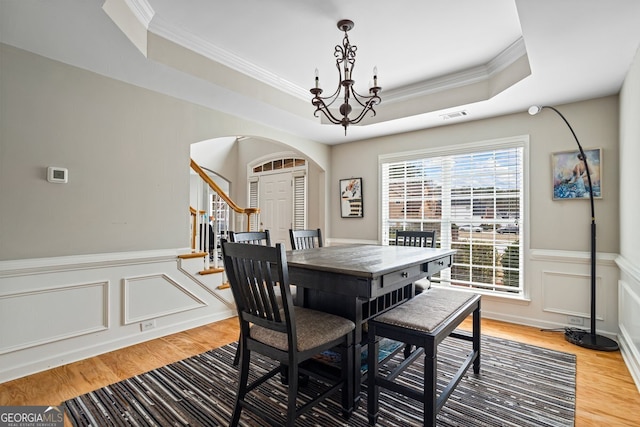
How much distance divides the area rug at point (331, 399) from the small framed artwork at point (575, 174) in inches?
65.0

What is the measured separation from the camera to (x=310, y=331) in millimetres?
1743

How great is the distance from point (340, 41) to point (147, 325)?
127 inches

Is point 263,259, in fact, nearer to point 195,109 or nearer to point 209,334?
point 209,334

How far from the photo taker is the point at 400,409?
1975mm

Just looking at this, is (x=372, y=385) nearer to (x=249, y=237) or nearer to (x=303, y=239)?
(x=249, y=237)

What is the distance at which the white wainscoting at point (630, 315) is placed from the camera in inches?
90.5

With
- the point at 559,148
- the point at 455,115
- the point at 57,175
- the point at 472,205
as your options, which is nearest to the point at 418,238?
the point at 472,205

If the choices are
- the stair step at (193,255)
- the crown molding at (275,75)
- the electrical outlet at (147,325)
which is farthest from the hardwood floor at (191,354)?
the crown molding at (275,75)

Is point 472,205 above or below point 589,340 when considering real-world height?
above

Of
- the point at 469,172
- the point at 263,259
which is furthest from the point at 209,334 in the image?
the point at 469,172

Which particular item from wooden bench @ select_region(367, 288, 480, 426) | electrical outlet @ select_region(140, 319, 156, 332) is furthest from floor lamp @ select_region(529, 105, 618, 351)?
electrical outlet @ select_region(140, 319, 156, 332)

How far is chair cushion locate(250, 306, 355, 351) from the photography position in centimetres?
168

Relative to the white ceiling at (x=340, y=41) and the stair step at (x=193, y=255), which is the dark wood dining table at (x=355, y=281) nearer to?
the stair step at (x=193, y=255)

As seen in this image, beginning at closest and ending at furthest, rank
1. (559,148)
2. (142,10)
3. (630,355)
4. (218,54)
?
1. (142,10)
2. (630,355)
3. (218,54)
4. (559,148)
